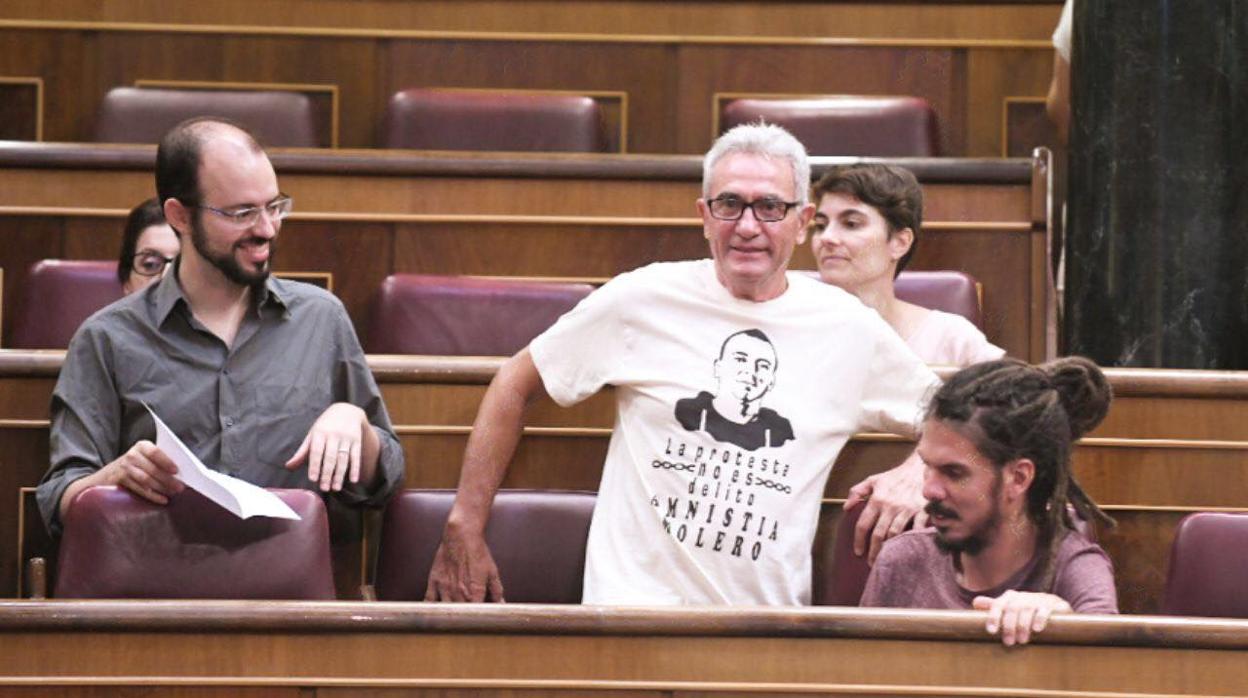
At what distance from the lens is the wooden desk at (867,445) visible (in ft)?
4.00

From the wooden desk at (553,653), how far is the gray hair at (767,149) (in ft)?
1.14

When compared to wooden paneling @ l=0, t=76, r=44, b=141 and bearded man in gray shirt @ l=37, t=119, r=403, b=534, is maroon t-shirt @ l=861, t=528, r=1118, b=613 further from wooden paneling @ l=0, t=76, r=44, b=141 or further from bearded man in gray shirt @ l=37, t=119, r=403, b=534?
wooden paneling @ l=0, t=76, r=44, b=141

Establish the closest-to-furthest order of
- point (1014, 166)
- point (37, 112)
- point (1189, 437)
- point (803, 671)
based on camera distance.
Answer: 1. point (803, 671)
2. point (1189, 437)
3. point (1014, 166)
4. point (37, 112)

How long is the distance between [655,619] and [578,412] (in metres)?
0.35

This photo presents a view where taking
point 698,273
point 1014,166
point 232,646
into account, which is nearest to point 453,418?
point 698,273

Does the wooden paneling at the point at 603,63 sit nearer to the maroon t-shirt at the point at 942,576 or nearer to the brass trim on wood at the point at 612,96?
the brass trim on wood at the point at 612,96

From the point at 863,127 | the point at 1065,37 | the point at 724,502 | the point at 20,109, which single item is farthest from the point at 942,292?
the point at 20,109

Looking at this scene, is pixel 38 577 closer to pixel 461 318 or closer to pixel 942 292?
pixel 461 318

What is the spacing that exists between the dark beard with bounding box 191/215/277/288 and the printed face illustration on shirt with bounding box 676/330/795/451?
0.92 ft

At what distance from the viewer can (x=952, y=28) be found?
210cm

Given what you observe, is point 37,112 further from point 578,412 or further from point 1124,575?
point 1124,575

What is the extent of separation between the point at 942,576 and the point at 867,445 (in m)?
0.17

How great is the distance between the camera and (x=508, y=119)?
6.29 feet

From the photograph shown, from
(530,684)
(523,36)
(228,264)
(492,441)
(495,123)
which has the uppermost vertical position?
(523,36)
